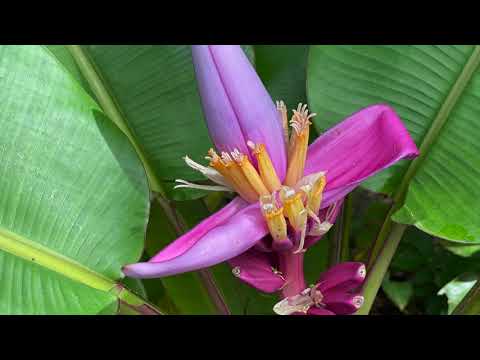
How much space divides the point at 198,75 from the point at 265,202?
0.13 m

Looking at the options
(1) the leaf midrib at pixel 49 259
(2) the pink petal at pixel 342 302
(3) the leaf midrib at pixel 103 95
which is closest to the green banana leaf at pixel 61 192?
(1) the leaf midrib at pixel 49 259

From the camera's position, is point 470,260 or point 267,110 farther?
point 470,260

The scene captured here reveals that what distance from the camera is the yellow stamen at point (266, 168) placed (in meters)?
0.56

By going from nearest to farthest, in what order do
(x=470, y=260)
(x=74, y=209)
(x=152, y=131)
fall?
(x=74, y=209) < (x=152, y=131) < (x=470, y=260)

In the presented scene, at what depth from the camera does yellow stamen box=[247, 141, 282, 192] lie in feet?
1.85

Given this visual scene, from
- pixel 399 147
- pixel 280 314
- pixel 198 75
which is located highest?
pixel 198 75

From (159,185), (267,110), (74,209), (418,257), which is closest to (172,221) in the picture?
(159,185)

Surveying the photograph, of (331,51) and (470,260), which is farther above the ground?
(331,51)

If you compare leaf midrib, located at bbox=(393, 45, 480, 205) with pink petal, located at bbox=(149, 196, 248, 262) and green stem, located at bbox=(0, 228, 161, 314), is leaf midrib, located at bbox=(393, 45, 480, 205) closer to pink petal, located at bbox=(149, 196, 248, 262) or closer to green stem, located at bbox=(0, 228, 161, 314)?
pink petal, located at bbox=(149, 196, 248, 262)

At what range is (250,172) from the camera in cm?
57

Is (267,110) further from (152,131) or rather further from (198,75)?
(152,131)

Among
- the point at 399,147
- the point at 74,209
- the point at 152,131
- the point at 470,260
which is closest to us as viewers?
the point at 399,147

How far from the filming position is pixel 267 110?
23.1 inches

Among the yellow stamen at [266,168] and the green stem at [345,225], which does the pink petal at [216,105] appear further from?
the green stem at [345,225]
